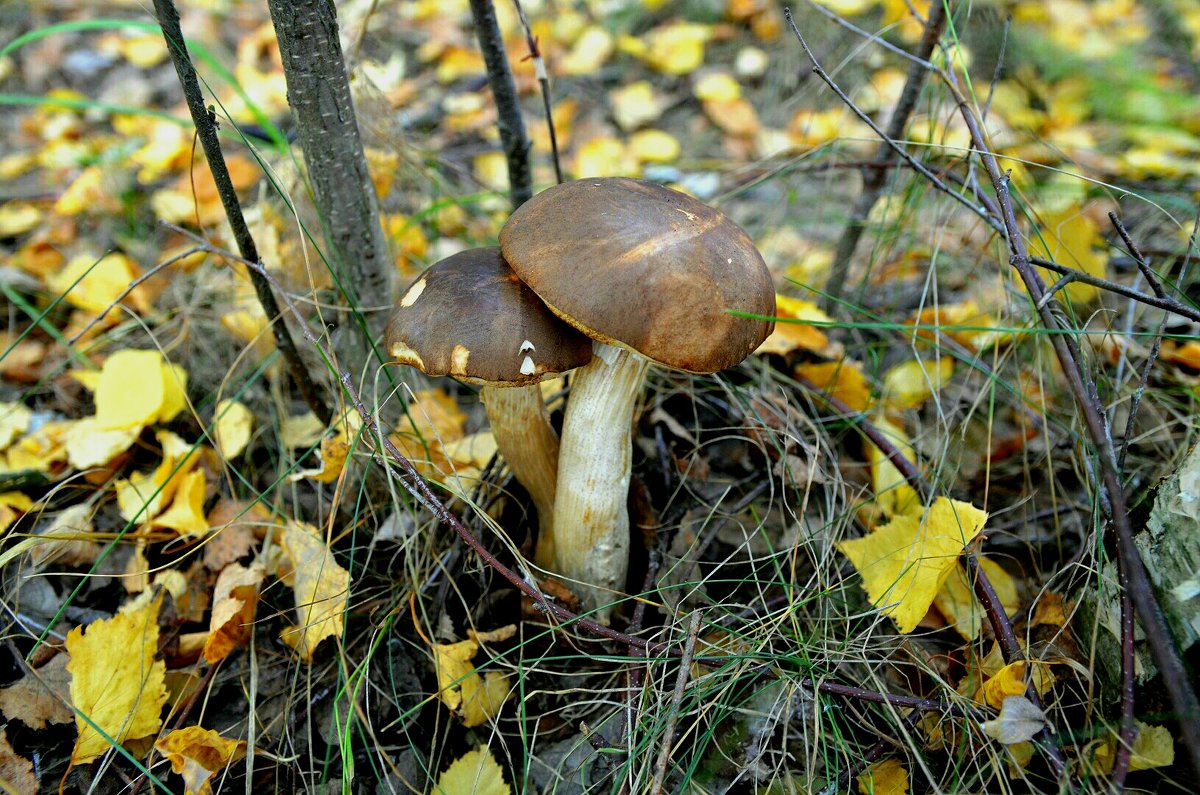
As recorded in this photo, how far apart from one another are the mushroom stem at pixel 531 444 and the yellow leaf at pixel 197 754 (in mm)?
877

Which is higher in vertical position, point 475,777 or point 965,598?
point 965,598

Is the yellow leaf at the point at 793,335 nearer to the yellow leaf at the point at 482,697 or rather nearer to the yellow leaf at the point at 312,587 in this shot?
the yellow leaf at the point at 482,697

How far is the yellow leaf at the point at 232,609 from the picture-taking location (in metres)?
1.74

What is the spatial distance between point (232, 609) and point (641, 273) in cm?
129

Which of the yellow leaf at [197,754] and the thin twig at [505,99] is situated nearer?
the yellow leaf at [197,754]

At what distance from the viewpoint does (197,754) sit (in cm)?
158

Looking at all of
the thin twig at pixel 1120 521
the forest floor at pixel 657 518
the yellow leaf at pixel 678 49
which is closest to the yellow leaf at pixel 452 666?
the forest floor at pixel 657 518

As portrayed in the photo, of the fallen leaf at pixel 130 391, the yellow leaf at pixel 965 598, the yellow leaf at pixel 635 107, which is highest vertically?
the yellow leaf at pixel 635 107

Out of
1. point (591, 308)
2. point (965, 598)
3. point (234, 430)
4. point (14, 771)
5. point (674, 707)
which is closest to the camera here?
point (591, 308)

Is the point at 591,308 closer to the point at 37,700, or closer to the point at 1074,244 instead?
the point at 37,700

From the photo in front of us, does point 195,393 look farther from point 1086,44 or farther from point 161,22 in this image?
point 1086,44

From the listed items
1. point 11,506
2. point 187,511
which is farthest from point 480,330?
point 11,506

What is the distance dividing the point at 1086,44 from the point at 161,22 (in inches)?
192

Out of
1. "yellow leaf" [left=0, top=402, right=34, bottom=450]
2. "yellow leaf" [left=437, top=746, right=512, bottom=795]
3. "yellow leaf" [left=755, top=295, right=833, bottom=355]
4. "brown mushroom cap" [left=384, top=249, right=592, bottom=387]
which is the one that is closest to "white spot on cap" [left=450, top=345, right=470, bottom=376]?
"brown mushroom cap" [left=384, top=249, right=592, bottom=387]
